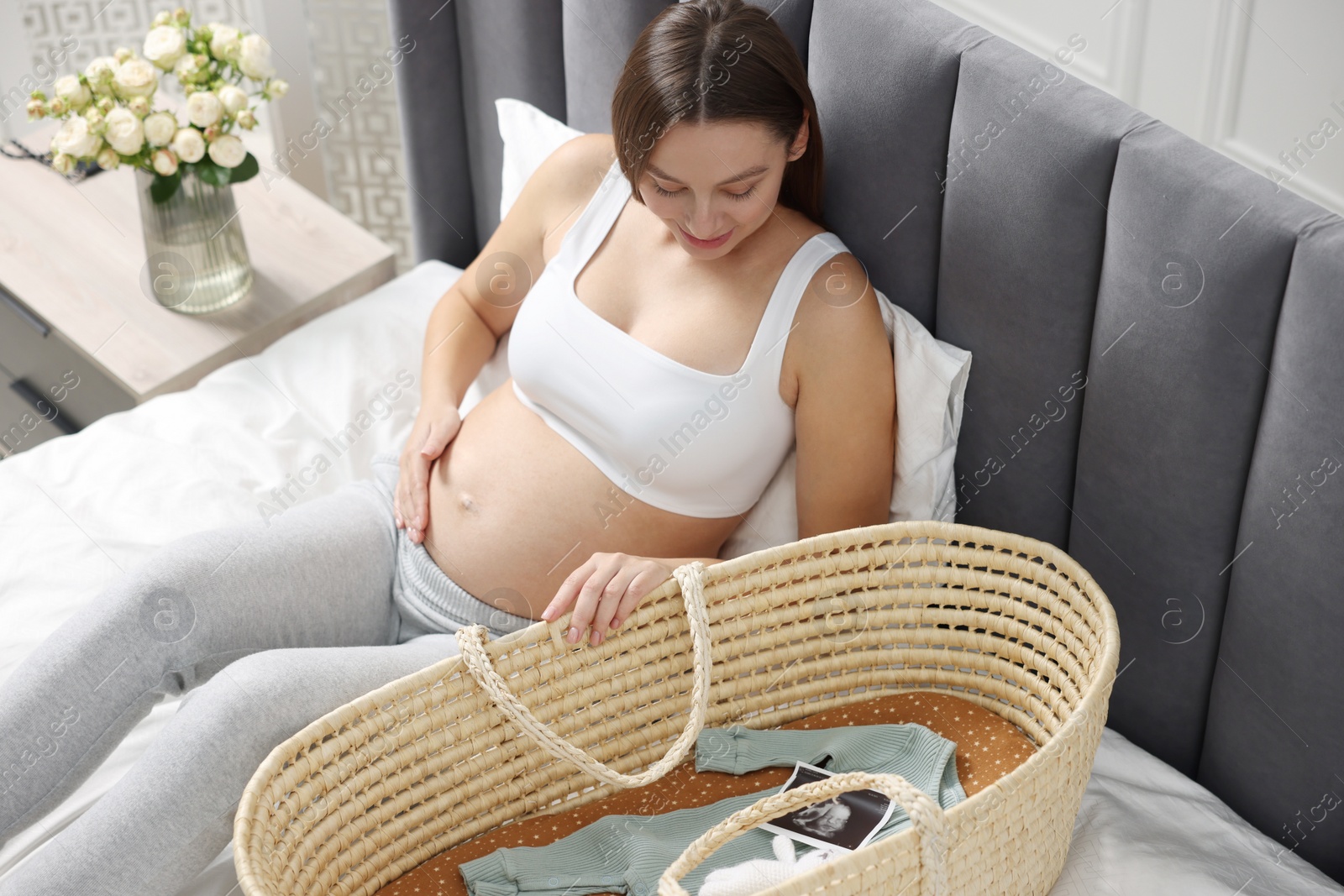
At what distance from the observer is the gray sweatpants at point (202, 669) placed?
97cm

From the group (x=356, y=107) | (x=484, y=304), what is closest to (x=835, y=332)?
(x=484, y=304)

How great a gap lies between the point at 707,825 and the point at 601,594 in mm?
240

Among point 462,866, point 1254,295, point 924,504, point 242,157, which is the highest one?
point 1254,295

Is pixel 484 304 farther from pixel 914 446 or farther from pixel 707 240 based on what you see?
pixel 914 446

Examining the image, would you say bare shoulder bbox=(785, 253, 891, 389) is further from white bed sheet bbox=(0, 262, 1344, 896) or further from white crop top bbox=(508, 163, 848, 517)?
white bed sheet bbox=(0, 262, 1344, 896)

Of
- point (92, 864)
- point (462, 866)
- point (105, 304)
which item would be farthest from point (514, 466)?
point (105, 304)

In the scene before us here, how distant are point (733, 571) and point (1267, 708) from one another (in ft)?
1.67

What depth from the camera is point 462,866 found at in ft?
3.41

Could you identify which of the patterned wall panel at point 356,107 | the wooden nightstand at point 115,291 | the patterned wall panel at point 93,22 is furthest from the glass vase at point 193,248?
the patterned wall panel at point 93,22

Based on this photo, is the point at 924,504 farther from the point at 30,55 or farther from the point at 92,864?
the point at 30,55

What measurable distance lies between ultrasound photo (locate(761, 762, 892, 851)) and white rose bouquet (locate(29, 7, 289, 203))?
1209 mm

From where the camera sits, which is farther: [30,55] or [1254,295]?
[30,55]

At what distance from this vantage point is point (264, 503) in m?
1.47

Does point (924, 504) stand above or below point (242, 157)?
below
